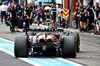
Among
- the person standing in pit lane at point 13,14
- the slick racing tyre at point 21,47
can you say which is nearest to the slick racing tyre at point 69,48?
the slick racing tyre at point 21,47

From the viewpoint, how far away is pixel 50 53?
11.8m

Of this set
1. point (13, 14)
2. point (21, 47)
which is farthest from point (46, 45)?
point (13, 14)

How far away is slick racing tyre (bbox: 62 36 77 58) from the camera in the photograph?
11.1m

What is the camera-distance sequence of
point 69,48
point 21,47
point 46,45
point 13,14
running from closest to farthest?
point 69,48 < point 21,47 < point 46,45 < point 13,14

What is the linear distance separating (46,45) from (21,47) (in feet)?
2.35

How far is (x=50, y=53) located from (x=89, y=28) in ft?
48.8

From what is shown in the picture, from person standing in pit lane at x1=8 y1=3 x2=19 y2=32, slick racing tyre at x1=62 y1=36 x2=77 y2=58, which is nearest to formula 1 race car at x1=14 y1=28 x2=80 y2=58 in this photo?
slick racing tyre at x1=62 y1=36 x2=77 y2=58

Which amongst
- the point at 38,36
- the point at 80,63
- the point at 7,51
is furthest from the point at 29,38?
the point at 80,63

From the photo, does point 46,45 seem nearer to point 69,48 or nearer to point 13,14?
point 69,48

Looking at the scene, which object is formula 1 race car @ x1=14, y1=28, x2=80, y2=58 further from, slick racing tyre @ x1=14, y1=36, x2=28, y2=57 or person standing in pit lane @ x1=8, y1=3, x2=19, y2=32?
person standing in pit lane @ x1=8, y1=3, x2=19, y2=32

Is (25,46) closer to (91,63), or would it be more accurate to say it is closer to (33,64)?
(33,64)

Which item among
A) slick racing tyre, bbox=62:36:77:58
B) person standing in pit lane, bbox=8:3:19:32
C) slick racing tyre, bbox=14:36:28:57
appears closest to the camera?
slick racing tyre, bbox=62:36:77:58

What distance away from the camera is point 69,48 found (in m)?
11.1

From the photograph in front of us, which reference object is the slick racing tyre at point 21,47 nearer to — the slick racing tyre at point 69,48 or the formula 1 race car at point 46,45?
the formula 1 race car at point 46,45
